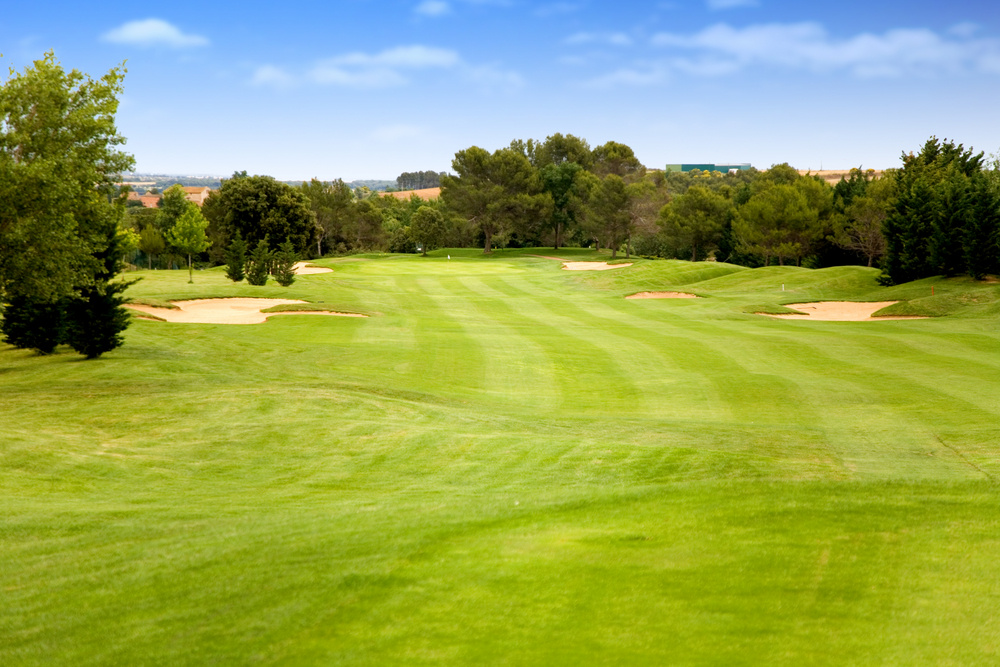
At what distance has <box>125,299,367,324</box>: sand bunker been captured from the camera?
29422mm

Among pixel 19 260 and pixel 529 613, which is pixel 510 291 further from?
pixel 529 613

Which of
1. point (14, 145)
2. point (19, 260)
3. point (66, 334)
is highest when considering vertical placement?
point (14, 145)

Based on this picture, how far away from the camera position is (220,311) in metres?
31.8

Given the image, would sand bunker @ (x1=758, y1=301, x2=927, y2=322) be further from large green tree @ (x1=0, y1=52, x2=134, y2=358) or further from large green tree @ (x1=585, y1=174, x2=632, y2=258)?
large green tree @ (x1=585, y1=174, x2=632, y2=258)

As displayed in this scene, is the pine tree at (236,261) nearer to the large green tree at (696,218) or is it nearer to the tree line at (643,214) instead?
the tree line at (643,214)

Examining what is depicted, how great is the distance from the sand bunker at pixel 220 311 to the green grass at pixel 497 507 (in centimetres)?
739

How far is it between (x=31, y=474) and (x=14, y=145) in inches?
388

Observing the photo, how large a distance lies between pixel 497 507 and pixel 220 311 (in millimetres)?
26055

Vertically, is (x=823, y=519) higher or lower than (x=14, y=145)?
lower

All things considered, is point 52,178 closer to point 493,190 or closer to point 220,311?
point 220,311

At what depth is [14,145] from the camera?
16.8 meters

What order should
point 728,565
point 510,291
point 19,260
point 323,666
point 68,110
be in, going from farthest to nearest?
point 510,291
point 68,110
point 19,260
point 728,565
point 323,666

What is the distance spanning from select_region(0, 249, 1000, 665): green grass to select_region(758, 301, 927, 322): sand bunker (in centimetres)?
1339

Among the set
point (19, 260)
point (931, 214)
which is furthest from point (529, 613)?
point (931, 214)
